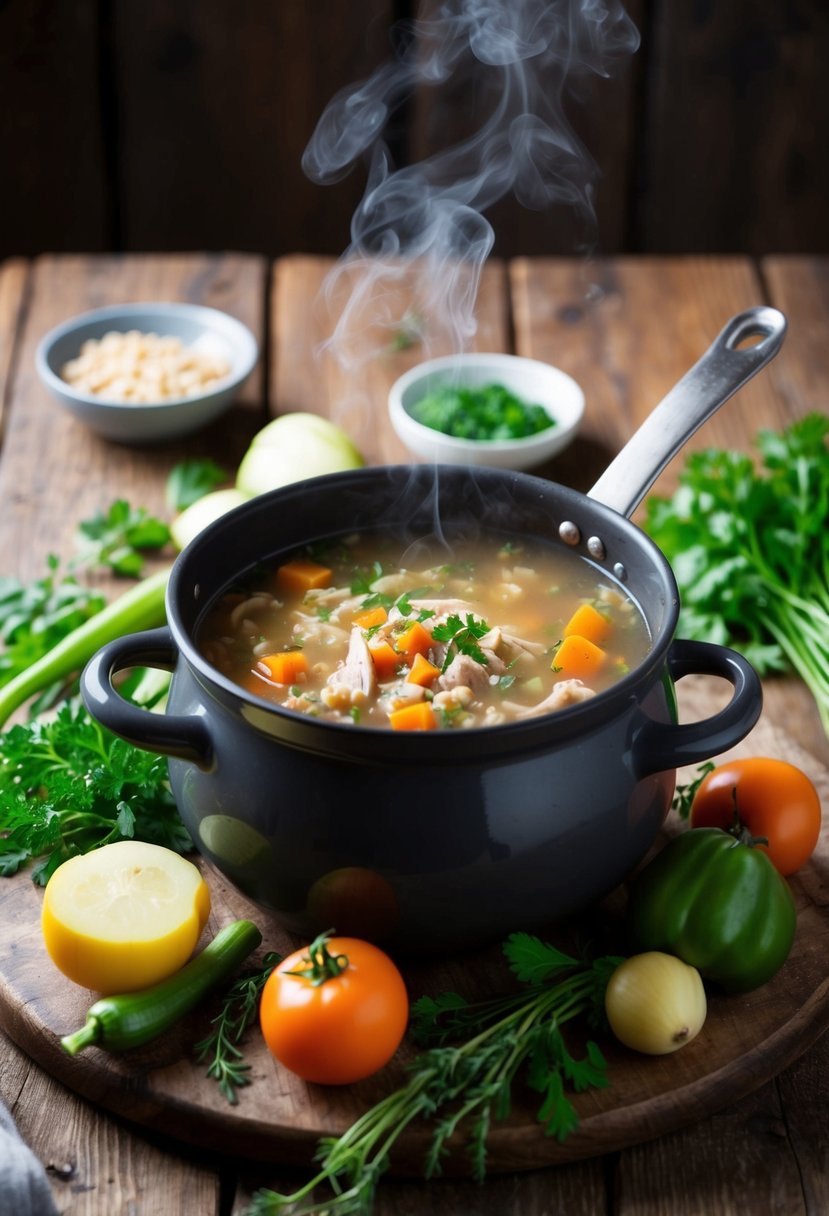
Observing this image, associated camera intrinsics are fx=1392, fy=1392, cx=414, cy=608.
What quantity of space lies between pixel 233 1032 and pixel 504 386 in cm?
227

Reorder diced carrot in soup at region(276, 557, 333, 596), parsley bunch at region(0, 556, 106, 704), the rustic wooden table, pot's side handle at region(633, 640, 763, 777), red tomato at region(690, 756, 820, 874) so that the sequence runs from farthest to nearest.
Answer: parsley bunch at region(0, 556, 106, 704) < diced carrot in soup at region(276, 557, 333, 596) < red tomato at region(690, 756, 820, 874) < pot's side handle at region(633, 640, 763, 777) < the rustic wooden table

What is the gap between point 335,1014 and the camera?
1766 millimetres

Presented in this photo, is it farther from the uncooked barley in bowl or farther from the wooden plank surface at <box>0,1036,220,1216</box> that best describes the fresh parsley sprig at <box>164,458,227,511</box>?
the wooden plank surface at <box>0,1036,220,1216</box>

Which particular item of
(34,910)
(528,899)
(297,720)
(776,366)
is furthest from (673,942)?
(776,366)

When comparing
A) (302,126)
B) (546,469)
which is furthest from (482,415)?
(302,126)

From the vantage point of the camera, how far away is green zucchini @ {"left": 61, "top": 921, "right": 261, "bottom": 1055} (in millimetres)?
1854

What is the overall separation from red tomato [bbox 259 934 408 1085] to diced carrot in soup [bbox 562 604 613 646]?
2.23 ft

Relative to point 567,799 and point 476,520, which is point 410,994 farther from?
point 476,520

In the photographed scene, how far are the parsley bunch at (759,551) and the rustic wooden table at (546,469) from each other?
117mm

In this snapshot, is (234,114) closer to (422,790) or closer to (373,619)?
(373,619)

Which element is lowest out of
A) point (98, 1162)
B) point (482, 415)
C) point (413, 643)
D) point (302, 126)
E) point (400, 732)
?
point (302, 126)

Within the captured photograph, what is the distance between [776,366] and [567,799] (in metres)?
2.45

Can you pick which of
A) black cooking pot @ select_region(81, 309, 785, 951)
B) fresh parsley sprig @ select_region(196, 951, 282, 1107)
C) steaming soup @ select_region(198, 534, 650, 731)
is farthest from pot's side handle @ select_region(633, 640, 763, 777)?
fresh parsley sprig @ select_region(196, 951, 282, 1107)

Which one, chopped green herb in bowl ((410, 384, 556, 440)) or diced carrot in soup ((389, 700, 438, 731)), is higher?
diced carrot in soup ((389, 700, 438, 731))
